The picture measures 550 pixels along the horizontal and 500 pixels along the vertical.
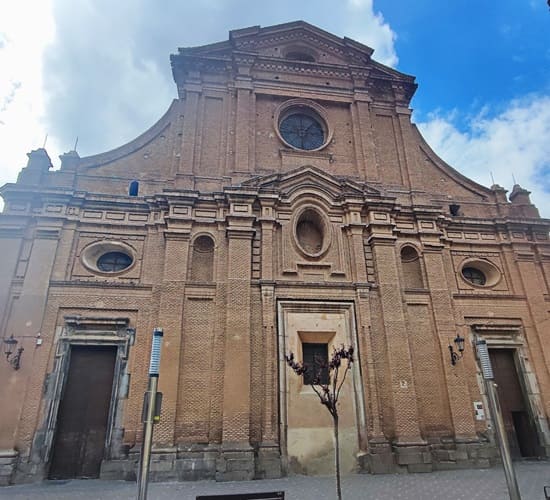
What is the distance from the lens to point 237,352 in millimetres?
12164

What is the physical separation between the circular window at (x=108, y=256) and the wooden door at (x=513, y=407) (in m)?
13.7

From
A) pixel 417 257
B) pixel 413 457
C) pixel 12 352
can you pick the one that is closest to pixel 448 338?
pixel 417 257

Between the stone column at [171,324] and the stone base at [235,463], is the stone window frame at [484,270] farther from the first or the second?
the stone column at [171,324]

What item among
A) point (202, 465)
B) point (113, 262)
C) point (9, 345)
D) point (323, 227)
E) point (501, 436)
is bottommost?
point (202, 465)

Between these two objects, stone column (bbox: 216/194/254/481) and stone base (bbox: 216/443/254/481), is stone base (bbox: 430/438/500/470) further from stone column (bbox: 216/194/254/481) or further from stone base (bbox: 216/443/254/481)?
stone column (bbox: 216/194/254/481)

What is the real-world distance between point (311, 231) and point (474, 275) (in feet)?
22.9

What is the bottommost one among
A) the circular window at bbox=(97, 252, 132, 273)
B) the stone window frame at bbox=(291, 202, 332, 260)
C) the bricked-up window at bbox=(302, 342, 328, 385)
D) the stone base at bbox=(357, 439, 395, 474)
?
the stone base at bbox=(357, 439, 395, 474)

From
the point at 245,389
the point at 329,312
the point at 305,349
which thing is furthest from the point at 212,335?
the point at 329,312

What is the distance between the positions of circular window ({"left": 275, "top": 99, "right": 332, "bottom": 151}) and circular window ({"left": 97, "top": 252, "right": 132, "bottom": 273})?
8047mm

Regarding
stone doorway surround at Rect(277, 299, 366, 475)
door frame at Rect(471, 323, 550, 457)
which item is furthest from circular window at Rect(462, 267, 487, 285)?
stone doorway surround at Rect(277, 299, 366, 475)

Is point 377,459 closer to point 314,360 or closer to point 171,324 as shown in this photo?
point 314,360

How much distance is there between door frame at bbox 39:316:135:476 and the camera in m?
11.1

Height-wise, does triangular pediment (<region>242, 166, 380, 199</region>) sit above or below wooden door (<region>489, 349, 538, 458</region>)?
above

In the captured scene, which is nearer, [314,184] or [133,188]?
[133,188]
